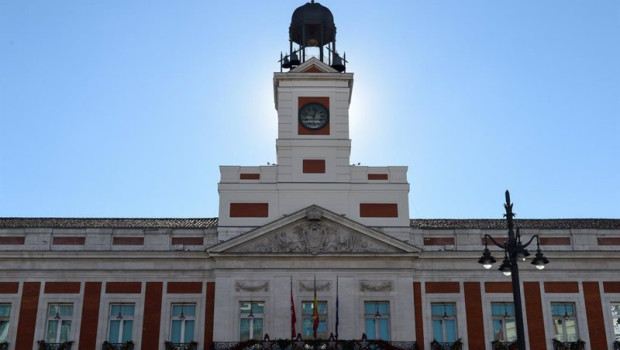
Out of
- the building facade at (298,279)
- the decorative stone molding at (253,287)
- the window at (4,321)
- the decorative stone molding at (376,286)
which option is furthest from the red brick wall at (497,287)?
the window at (4,321)

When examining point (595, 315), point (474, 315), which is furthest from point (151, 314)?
point (595, 315)

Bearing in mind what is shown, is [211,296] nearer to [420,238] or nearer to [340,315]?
[340,315]

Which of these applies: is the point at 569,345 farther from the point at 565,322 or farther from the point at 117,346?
the point at 117,346

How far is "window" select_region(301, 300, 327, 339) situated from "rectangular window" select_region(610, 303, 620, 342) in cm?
1131

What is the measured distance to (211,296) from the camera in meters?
29.9

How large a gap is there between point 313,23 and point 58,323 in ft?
55.9

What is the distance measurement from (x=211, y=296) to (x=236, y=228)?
2.88 m

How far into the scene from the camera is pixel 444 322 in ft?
98.1

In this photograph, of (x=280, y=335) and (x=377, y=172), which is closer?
(x=280, y=335)

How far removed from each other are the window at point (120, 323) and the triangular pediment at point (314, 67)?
40.9 feet

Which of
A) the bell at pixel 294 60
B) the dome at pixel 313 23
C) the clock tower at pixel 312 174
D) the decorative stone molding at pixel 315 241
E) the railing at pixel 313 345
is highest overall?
the dome at pixel 313 23

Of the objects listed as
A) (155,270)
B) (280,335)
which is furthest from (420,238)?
(155,270)

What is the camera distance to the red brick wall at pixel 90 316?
95.8 feet

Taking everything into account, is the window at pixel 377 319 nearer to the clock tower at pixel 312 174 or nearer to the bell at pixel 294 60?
the clock tower at pixel 312 174
